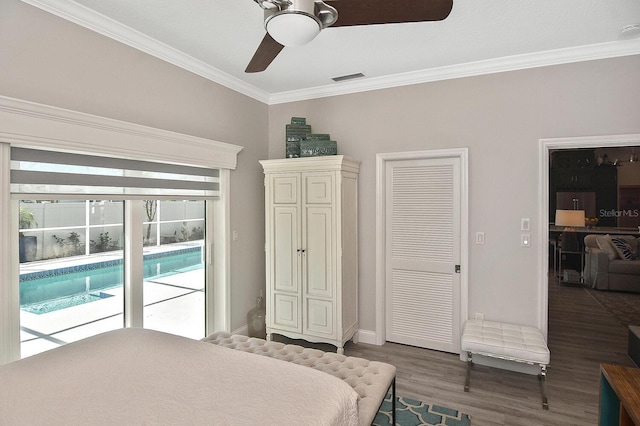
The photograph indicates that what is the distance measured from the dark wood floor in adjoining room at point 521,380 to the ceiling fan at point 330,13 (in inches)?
98.7

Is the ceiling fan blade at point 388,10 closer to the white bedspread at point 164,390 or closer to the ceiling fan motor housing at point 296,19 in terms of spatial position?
the ceiling fan motor housing at point 296,19

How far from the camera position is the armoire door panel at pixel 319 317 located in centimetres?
339

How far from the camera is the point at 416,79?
3414 millimetres

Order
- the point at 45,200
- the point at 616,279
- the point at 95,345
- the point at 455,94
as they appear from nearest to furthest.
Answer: the point at 95,345, the point at 45,200, the point at 455,94, the point at 616,279

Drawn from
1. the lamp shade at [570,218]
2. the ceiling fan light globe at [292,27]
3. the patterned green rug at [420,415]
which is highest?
the ceiling fan light globe at [292,27]

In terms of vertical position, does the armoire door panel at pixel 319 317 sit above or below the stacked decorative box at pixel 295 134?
below

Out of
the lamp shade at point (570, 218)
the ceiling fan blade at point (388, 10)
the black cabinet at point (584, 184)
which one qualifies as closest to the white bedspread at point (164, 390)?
the ceiling fan blade at point (388, 10)

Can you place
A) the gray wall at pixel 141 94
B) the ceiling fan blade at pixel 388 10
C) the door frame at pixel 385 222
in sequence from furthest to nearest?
the door frame at pixel 385 222 → the gray wall at pixel 141 94 → the ceiling fan blade at pixel 388 10

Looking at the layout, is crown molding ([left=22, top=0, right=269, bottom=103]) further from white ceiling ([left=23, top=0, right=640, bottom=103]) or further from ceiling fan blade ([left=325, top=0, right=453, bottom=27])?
ceiling fan blade ([left=325, top=0, right=453, bottom=27])

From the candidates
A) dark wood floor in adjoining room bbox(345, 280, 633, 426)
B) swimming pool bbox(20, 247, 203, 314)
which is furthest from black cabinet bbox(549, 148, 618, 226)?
swimming pool bbox(20, 247, 203, 314)

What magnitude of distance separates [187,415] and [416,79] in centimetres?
329

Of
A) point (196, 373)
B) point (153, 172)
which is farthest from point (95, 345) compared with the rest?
point (153, 172)

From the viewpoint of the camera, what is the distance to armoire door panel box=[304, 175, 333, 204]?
3.36 meters

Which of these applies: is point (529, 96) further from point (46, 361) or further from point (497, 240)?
point (46, 361)
